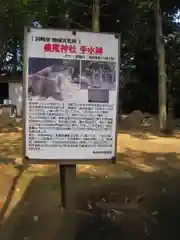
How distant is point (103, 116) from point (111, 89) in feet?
1.10

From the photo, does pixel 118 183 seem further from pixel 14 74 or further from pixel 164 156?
pixel 14 74

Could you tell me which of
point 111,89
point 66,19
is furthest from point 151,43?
point 111,89

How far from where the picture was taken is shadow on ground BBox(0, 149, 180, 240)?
17.5 ft

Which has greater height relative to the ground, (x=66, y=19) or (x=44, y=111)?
(x=66, y=19)

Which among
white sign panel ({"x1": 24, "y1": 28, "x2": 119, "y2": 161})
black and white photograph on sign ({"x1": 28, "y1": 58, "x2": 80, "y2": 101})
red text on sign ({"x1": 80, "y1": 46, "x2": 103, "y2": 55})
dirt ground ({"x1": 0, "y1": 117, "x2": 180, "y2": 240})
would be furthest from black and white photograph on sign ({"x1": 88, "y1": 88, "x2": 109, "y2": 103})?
dirt ground ({"x1": 0, "y1": 117, "x2": 180, "y2": 240})

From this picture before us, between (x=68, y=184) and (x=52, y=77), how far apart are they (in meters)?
1.46

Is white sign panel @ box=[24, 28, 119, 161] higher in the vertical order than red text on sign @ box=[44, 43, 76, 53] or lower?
lower

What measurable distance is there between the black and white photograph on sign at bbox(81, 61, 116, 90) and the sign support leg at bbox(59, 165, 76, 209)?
111cm

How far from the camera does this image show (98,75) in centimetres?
534

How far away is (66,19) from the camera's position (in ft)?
64.0

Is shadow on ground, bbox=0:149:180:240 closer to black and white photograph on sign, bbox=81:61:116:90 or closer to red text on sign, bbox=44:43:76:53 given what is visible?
black and white photograph on sign, bbox=81:61:116:90

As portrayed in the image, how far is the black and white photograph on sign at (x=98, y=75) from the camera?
5293mm

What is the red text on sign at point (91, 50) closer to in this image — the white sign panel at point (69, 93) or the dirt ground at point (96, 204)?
the white sign panel at point (69, 93)

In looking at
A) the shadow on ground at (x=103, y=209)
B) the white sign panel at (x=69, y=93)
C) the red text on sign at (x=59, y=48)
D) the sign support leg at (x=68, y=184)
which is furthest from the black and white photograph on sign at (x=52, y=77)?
the shadow on ground at (x=103, y=209)
